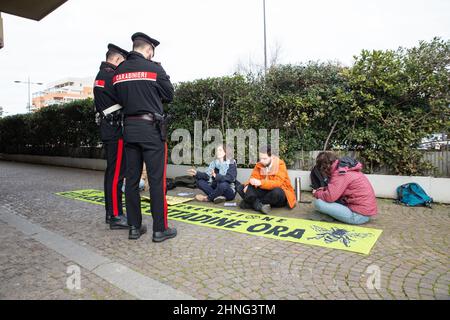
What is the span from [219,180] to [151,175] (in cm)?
262

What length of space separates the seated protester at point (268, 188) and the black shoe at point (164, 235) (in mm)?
1705

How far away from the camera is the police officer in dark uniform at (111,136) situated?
417 centimetres

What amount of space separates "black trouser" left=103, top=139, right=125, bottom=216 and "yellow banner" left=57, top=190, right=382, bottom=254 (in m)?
0.93

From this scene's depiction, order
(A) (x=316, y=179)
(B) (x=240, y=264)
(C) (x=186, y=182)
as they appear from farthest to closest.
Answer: (C) (x=186, y=182) < (A) (x=316, y=179) < (B) (x=240, y=264)

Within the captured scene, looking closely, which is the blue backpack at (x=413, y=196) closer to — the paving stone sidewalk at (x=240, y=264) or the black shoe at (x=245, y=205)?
the paving stone sidewalk at (x=240, y=264)

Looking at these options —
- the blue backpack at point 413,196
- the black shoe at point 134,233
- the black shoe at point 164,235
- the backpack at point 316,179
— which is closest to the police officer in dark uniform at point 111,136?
the black shoe at point 134,233

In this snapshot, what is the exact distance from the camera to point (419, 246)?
3.51 metres

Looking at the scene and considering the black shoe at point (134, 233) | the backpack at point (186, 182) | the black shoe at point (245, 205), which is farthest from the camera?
Result: the backpack at point (186, 182)

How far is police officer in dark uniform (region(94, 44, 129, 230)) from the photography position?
417cm

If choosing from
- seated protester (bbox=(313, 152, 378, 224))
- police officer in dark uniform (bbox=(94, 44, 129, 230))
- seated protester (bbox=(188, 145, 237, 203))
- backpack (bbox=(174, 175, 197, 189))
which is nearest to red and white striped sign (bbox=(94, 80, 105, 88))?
police officer in dark uniform (bbox=(94, 44, 129, 230))

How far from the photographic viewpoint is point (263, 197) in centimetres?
528

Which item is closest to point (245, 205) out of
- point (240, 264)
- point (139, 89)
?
point (240, 264)

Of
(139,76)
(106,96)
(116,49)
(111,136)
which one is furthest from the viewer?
(116,49)

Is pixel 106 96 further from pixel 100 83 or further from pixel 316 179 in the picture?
pixel 316 179
